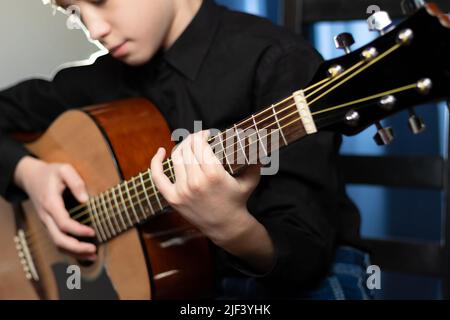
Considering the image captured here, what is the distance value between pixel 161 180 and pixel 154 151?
15 centimetres

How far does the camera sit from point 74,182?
0.90m

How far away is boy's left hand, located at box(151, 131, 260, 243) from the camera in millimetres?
658

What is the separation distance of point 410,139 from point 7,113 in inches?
31.9

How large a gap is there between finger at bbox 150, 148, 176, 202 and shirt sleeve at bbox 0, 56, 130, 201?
330 mm

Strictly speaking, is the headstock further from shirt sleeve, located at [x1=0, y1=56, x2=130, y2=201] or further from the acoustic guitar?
shirt sleeve, located at [x1=0, y1=56, x2=130, y2=201]

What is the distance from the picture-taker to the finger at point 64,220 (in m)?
0.88

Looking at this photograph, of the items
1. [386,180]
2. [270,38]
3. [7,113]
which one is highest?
[270,38]

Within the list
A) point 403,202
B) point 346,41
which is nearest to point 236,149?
point 346,41

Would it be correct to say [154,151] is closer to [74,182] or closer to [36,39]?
[74,182]

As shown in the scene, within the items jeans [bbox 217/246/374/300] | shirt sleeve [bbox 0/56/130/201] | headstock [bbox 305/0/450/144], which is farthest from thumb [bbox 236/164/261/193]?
shirt sleeve [bbox 0/56/130/201]

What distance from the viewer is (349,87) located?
0.58 metres
